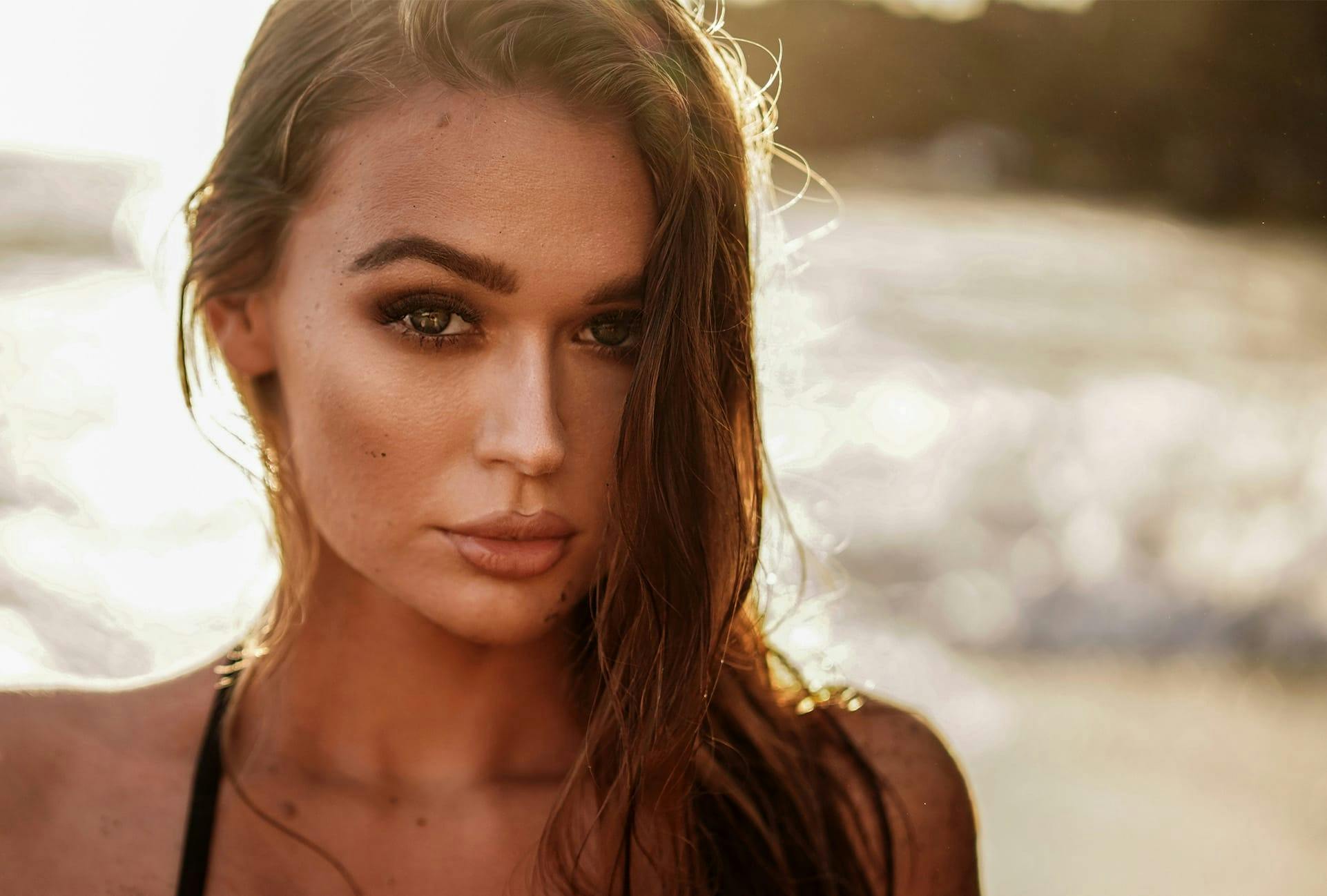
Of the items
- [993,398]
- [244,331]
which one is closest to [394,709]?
[244,331]

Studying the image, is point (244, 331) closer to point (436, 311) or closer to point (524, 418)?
point (436, 311)

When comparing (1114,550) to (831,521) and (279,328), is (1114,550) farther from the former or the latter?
(279,328)

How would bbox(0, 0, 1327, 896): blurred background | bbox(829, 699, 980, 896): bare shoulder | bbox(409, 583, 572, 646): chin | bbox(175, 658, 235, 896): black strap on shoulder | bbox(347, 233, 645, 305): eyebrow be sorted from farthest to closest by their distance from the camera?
bbox(0, 0, 1327, 896): blurred background, bbox(829, 699, 980, 896): bare shoulder, bbox(175, 658, 235, 896): black strap on shoulder, bbox(409, 583, 572, 646): chin, bbox(347, 233, 645, 305): eyebrow

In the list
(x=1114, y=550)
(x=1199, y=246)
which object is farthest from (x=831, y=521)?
(x=1199, y=246)

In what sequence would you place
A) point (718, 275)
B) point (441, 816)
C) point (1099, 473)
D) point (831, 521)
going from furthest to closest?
point (1099, 473) < point (831, 521) < point (441, 816) < point (718, 275)

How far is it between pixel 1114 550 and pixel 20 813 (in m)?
6.80

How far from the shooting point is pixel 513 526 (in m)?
1.85

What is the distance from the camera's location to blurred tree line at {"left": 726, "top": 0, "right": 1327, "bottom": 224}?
27.1ft

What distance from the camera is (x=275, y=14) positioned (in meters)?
2.07

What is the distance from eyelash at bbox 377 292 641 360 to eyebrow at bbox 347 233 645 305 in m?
0.04

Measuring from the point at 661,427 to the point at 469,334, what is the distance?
31cm

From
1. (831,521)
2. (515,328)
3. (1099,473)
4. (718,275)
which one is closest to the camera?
(515,328)

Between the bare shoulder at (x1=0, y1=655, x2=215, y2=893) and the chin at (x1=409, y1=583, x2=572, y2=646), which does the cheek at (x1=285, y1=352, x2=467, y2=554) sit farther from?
the bare shoulder at (x1=0, y1=655, x2=215, y2=893)

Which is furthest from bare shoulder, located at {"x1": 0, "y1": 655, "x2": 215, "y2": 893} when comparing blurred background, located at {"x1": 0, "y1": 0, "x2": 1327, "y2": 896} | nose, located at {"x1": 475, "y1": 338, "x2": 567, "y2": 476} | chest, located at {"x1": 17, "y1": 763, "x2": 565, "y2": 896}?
nose, located at {"x1": 475, "y1": 338, "x2": 567, "y2": 476}
